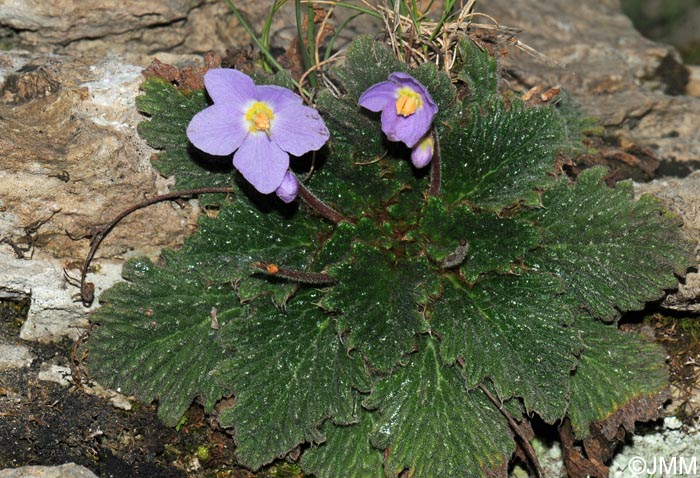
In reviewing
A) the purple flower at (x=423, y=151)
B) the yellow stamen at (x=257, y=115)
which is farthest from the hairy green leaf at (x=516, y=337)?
the yellow stamen at (x=257, y=115)

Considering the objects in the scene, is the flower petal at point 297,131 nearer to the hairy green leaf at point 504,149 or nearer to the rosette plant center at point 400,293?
the rosette plant center at point 400,293

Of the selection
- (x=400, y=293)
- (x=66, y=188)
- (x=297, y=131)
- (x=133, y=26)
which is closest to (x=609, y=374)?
(x=400, y=293)

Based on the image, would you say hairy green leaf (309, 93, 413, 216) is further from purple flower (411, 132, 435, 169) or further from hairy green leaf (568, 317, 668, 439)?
hairy green leaf (568, 317, 668, 439)

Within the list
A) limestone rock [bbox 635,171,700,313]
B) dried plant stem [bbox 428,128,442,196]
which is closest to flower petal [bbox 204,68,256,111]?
dried plant stem [bbox 428,128,442,196]

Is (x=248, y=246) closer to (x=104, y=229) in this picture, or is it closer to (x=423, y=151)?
(x=104, y=229)

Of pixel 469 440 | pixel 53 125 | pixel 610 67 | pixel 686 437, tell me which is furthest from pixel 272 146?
pixel 610 67
